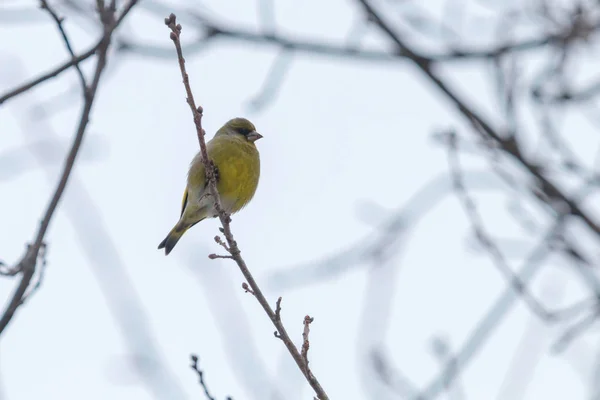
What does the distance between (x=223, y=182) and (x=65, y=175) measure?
277cm

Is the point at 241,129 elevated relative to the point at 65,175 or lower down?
elevated

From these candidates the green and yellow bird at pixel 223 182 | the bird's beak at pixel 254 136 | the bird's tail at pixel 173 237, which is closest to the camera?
the green and yellow bird at pixel 223 182

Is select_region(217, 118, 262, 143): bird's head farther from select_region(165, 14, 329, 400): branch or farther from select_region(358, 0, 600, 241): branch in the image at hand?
select_region(165, 14, 329, 400): branch

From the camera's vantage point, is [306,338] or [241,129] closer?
[306,338]

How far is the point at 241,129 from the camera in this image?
22.2 feet

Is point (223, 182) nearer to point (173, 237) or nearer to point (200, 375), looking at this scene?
point (173, 237)

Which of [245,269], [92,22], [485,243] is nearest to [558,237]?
[485,243]

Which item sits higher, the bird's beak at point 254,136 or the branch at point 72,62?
the bird's beak at point 254,136

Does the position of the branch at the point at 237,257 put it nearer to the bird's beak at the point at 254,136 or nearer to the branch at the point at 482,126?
the branch at the point at 482,126

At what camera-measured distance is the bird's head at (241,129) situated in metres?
6.67

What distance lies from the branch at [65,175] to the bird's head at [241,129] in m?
3.12

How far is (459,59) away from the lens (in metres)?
4.79

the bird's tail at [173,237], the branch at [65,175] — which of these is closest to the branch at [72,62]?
the branch at [65,175]

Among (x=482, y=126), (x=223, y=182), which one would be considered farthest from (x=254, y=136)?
(x=482, y=126)
